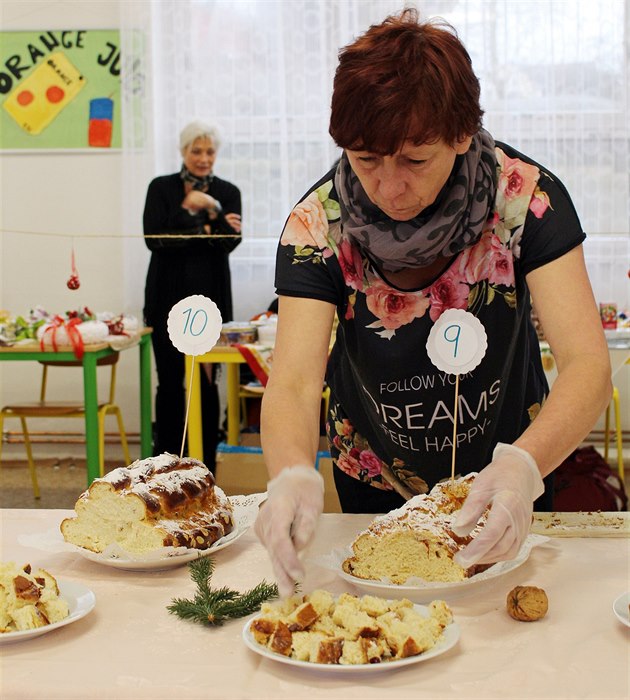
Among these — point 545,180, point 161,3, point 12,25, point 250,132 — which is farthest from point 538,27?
point 545,180

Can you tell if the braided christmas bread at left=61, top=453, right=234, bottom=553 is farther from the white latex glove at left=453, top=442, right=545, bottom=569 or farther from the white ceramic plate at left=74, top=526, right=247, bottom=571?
the white latex glove at left=453, top=442, right=545, bottom=569

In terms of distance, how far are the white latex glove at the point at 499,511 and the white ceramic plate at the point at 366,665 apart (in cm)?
9

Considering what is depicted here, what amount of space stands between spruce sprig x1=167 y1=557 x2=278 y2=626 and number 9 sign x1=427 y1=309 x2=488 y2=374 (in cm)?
40

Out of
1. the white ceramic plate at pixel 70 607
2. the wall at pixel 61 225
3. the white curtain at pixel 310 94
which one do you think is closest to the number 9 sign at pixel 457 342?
the white ceramic plate at pixel 70 607

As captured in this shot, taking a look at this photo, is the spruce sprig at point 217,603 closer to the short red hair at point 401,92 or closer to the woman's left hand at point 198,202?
the short red hair at point 401,92

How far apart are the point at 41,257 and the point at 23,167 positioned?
54 cm

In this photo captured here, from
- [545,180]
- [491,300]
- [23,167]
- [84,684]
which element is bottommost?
[84,684]

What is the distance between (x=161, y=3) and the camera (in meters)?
5.38

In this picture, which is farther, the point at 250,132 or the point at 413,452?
the point at 250,132

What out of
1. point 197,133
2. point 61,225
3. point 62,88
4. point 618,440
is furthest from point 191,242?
point 618,440

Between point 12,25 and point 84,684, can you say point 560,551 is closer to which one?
point 84,684

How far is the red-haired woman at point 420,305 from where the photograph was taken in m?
1.16

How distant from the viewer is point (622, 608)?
3.70ft

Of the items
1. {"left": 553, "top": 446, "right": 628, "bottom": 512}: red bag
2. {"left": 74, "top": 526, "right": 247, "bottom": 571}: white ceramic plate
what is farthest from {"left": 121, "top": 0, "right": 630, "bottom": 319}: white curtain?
{"left": 74, "top": 526, "right": 247, "bottom": 571}: white ceramic plate
